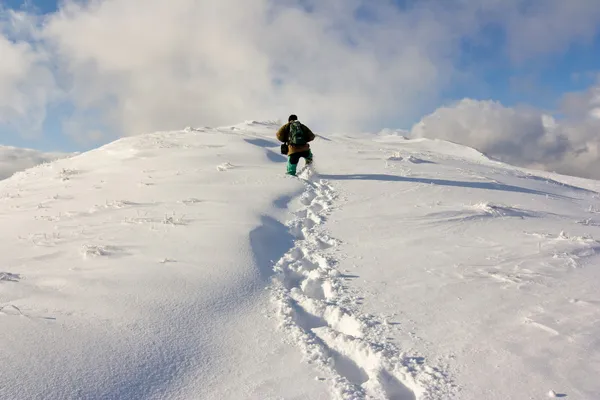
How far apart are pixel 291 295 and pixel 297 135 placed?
703cm

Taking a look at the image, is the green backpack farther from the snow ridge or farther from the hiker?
the snow ridge

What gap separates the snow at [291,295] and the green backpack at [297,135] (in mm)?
2426

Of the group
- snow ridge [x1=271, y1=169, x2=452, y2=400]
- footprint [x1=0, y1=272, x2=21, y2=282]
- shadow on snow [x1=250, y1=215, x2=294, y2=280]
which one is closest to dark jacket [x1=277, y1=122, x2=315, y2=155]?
shadow on snow [x1=250, y1=215, x2=294, y2=280]

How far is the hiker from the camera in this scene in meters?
11.2

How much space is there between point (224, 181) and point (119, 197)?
7.64 ft

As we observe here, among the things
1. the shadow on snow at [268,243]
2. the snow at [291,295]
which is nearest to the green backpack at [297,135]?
the snow at [291,295]

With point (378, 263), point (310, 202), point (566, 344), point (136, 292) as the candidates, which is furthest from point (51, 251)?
point (566, 344)

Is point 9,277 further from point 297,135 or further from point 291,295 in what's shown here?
point 297,135

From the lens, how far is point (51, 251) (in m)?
5.45

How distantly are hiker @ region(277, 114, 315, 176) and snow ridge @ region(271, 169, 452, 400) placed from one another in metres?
5.21

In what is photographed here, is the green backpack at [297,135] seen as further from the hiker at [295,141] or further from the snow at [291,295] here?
the snow at [291,295]

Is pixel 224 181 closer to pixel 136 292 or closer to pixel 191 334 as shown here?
pixel 136 292

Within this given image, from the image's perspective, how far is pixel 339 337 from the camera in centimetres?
391

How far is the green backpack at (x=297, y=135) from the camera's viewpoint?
36.9 feet
